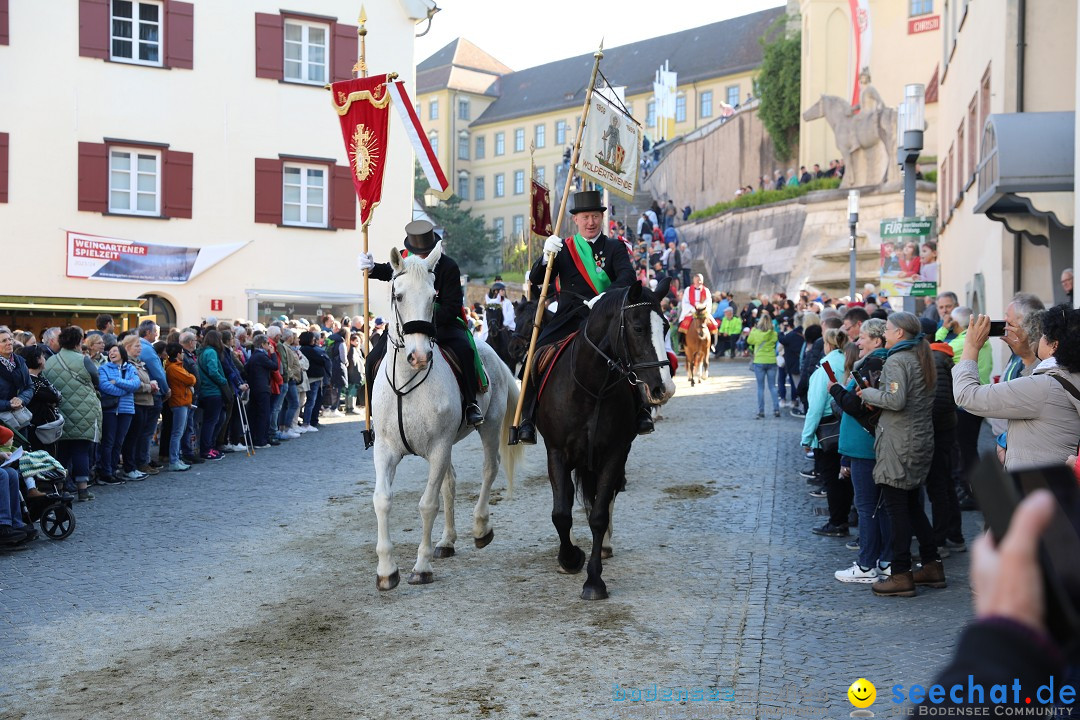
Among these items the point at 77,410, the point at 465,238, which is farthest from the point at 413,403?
the point at 465,238

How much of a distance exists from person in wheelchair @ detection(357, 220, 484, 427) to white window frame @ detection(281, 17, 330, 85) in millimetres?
20823

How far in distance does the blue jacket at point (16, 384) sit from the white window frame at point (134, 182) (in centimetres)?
1662

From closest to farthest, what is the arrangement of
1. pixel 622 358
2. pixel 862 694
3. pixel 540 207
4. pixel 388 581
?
pixel 862 694 → pixel 622 358 → pixel 388 581 → pixel 540 207

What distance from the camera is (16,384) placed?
1035 cm

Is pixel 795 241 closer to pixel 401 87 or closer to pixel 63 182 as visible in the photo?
pixel 63 182

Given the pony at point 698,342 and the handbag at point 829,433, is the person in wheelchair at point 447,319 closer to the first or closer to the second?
the handbag at point 829,433

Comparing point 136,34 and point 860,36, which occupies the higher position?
point 860,36

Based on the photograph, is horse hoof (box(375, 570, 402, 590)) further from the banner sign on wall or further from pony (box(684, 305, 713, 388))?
the banner sign on wall

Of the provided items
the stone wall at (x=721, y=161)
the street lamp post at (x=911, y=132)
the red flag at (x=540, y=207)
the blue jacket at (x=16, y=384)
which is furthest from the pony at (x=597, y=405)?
the stone wall at (x=721, y=161)

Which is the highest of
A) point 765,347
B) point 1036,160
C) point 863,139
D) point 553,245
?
point 863,139

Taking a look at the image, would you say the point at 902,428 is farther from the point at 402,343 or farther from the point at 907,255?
the point at 907,255

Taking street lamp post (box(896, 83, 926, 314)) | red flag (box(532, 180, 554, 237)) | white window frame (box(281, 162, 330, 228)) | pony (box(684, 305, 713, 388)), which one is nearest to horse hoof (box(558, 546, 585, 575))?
red flag (box(532, 180, 554, 237))

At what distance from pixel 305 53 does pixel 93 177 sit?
6314 mm

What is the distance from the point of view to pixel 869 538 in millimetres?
7832
